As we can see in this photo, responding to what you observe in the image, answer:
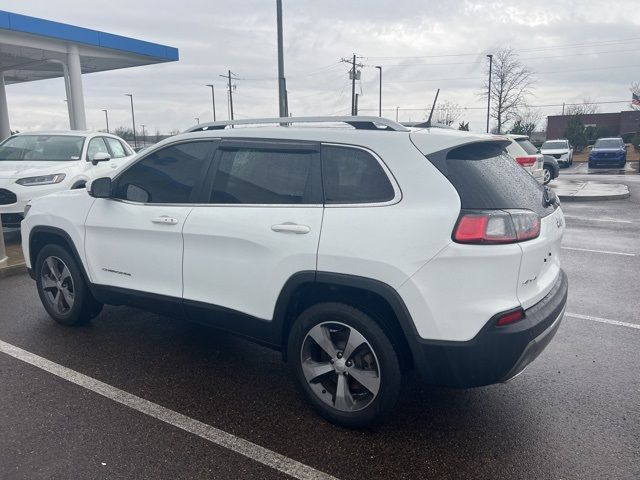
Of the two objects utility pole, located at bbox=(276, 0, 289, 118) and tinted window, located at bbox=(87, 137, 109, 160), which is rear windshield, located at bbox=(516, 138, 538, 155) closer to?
utility pole, located at bbox=(276, 0, 289, 118)

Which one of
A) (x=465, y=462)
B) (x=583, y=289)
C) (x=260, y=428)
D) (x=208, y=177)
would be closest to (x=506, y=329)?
(x=465, y=462)

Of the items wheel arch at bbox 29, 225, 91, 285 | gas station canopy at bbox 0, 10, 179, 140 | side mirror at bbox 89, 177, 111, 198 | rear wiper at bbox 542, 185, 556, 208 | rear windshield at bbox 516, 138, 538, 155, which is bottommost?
wheel arch at bbox 29, 225, 91, 285

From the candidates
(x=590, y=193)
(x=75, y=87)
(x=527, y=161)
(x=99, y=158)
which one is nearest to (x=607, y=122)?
(x=590, y=193)

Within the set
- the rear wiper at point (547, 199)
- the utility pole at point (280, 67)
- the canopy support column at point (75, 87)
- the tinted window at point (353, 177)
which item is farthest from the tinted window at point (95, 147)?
the rear wiper at point (547, 199)

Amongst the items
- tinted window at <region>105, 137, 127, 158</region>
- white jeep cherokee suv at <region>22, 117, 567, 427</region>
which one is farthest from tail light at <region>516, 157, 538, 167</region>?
white jeep cherokee suv at <region>22, 117, 567, 427</region>

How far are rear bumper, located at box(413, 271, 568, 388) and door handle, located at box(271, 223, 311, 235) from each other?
36.8 inches

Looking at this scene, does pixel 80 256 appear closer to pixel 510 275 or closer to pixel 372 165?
pixel 372 165

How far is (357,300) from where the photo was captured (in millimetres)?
3178

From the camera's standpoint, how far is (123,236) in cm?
423

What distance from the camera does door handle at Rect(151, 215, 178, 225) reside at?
3859mm

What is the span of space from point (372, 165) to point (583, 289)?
4.22 metres

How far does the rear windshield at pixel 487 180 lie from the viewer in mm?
2934

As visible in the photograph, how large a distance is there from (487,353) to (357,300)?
780mm

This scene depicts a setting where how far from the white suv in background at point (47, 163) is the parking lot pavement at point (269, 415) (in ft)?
13.3
